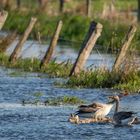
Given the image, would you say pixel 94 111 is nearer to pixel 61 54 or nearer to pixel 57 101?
pixel 57 101

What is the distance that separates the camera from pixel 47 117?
1956 centimetres

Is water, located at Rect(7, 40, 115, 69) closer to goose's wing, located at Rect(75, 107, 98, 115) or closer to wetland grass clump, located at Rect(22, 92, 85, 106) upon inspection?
wetland grass clump, located at Rect(22, 92, 85, 106)

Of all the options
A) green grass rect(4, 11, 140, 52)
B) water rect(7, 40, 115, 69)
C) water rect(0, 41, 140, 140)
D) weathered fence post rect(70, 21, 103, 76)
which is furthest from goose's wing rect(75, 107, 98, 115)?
green grass rect(4, 11, 140, 52)

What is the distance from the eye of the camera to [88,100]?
22.6 metres

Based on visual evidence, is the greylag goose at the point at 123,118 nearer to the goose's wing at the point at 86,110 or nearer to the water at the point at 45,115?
the water at the point at 45,115

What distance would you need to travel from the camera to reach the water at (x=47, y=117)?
1733 centimetres

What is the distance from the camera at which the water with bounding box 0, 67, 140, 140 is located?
17.3 m

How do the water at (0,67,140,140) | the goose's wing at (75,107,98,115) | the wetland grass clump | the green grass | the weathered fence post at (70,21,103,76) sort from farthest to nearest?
the green grass → the weathered fence post at (70,21,103,76) → the wetland grass clump → the goose's wing at (75,107,98,115) → the water at (0,67,140,140)

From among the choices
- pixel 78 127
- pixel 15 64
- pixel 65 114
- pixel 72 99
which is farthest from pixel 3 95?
pixel 15 64

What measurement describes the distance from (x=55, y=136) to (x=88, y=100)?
213 inches

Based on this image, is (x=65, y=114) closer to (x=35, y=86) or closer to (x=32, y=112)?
(x=32, y=112)

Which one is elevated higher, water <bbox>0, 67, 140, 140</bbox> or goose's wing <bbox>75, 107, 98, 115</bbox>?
goose's wing <bbox>75, 107, 98, 115</bbox>

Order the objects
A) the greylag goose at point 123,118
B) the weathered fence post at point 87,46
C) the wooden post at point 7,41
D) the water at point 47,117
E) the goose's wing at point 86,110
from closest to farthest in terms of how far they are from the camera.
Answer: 1. the water at point 47,117
2. the greylag goose at point 123,118
3. the goose's wing at point 86,110
4. the weathered fence post at point 87,46
5. the wooden post at point 7,41

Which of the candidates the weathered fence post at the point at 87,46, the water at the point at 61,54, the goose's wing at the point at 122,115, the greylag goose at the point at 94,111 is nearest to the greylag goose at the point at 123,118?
the goose's wing at the point at 122,115
